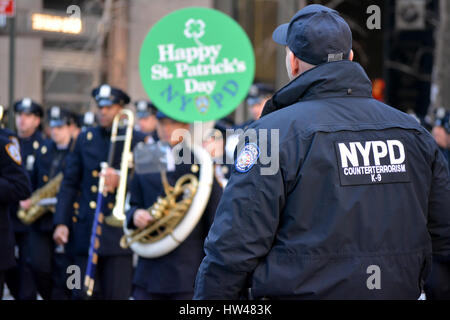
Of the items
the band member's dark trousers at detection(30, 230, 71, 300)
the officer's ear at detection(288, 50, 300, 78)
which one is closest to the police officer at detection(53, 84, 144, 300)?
the band member's dark trousers at detection(30, 230, 71, 300)

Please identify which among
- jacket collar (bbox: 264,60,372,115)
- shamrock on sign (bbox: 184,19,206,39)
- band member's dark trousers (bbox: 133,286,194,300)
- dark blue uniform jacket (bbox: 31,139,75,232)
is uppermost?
shamrock on sign (bbox: 184,19,206,39)

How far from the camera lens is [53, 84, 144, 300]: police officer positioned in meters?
6.86

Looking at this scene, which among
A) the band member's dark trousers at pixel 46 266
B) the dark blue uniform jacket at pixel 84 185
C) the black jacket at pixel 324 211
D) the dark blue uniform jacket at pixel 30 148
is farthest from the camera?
the dark blue uniform jacket at pixel 30 148

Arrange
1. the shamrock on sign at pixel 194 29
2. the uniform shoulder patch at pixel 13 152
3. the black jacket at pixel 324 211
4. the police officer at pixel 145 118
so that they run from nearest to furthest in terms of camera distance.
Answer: the black jacket at pixel 324 211 → the uniform shoulder patch at pixel 13 152 → the shamrock on sign at pixel 194 29 → the police officer at pixel 145 118

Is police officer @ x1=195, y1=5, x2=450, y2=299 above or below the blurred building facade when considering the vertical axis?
below

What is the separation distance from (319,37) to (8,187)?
3.53m

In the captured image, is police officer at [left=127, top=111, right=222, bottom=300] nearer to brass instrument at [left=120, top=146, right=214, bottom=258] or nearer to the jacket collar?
brass instrument at [left=120, top=146, right=214, bottom=258]

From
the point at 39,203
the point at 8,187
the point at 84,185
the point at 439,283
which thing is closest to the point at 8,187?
the point at 8,187

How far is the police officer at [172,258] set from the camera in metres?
5.82

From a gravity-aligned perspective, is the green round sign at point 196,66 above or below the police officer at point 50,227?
above

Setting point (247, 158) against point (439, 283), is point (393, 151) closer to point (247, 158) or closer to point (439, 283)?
point (247, 158)

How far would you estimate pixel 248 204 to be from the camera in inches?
112

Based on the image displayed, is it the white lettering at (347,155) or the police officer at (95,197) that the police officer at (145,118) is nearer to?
the police officer at (95,197)

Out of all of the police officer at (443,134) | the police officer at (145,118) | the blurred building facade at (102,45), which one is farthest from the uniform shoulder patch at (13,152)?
the blurred building facade at (102,45)
